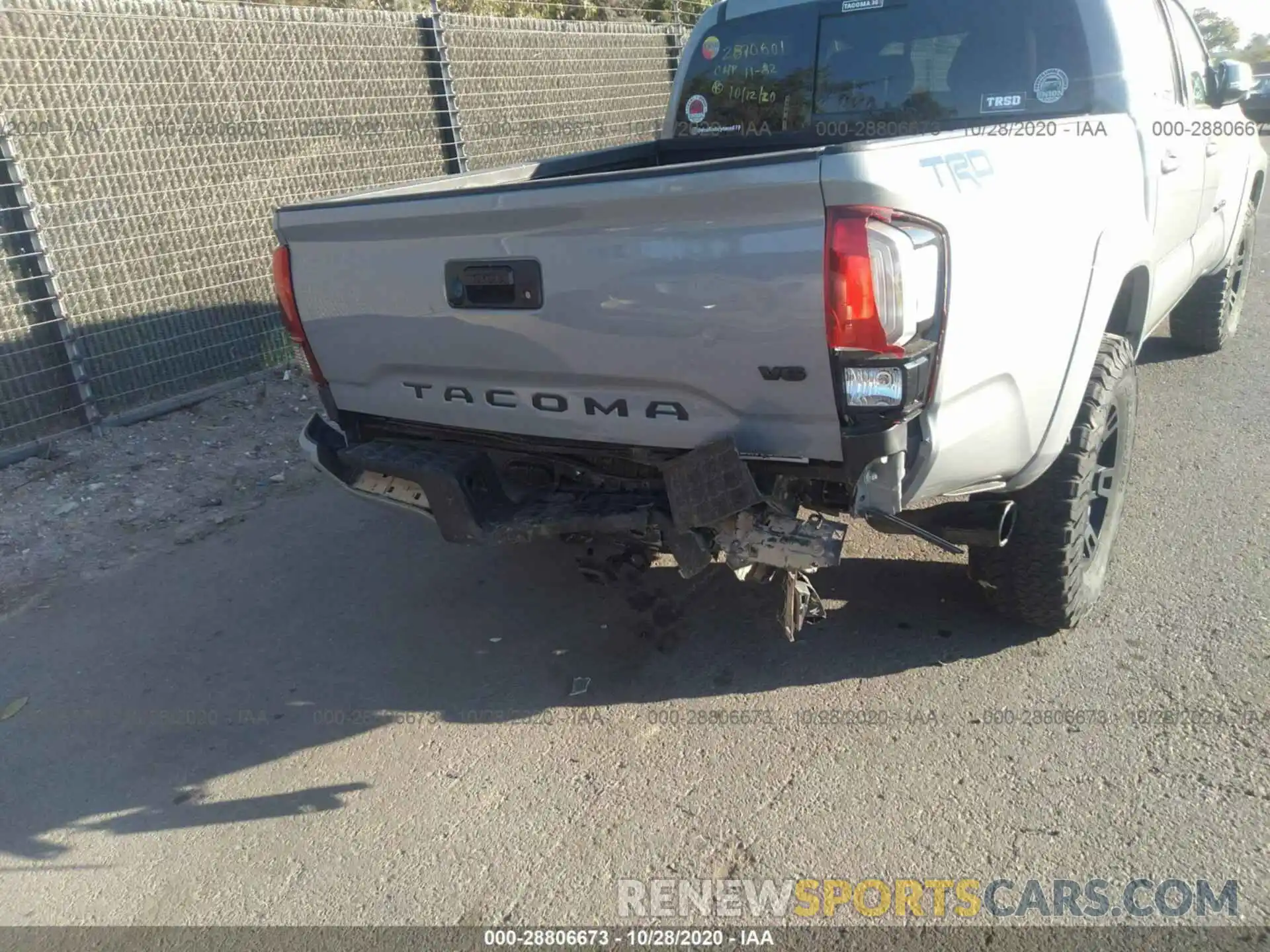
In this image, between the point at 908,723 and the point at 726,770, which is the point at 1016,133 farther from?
the point at 726,770

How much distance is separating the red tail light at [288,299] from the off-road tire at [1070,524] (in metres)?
2.42

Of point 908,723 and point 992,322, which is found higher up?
point 992,322

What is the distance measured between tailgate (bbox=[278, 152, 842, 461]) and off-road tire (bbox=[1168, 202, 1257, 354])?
4675 mm

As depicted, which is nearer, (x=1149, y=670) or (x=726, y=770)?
(x=726, y=770)

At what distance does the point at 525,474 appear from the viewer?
3.29 metres

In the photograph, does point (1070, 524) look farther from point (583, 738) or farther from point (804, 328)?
point (583, 738)

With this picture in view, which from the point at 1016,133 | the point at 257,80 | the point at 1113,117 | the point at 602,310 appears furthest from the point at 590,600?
the point at 257,80

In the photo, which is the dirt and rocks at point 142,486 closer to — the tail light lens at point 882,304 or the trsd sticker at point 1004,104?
the tail light lens at point 882,304

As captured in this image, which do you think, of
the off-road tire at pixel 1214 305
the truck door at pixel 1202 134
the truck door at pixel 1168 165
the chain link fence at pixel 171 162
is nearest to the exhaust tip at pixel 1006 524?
the truck door at pixel 1168 165

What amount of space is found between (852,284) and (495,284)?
110 centimetres

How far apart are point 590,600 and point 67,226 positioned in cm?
430

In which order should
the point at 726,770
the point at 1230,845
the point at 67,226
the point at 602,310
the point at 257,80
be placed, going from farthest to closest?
the point at 257,80, the point at 67,226, the point at 726,770, the point at 602,310, the point at 1230,845

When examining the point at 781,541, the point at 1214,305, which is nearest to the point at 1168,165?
the point at 781,541

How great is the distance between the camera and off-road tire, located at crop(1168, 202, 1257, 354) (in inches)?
237
